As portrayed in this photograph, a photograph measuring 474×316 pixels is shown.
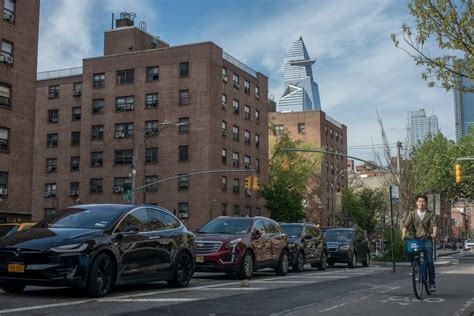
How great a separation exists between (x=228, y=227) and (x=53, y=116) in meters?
50.9

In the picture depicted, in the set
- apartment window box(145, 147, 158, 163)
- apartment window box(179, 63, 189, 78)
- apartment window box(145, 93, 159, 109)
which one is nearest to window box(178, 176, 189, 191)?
apartment window box(145, 147, 158, 163)

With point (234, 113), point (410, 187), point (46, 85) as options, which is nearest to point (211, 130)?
point (234, 113)

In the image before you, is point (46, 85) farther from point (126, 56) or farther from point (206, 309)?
point (206, 309)

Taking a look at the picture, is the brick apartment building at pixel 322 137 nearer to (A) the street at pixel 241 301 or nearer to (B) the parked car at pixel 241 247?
(B) the parked car at pixel 241 247

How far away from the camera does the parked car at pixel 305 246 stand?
61.0ft

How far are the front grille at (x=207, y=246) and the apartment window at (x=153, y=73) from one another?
44493 millimetres

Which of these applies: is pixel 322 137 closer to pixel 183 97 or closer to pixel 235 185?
pixel 235 185

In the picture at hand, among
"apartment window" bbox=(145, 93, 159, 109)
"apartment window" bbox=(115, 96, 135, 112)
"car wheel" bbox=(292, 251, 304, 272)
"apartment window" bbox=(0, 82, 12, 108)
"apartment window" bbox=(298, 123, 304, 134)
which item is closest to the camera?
"car wheel" bbox=(292, 251, 304, 272)

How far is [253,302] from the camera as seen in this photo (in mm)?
9469

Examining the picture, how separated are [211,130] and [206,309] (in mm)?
46308

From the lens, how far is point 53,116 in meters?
62.3

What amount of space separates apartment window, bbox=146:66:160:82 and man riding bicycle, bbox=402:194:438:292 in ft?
159

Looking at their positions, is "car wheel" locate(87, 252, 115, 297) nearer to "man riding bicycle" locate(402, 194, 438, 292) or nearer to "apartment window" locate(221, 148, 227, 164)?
"man riding bicycle" locate(402, 194, 438, 292)

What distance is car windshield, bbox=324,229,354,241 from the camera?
2361cm
